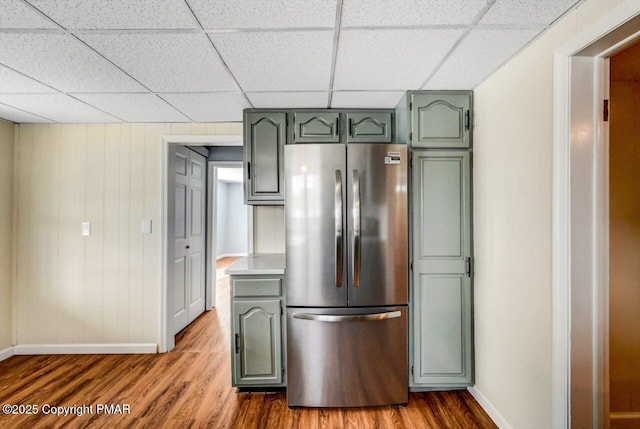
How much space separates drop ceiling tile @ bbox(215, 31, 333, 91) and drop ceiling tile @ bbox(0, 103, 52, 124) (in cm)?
201

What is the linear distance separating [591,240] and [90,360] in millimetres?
3709

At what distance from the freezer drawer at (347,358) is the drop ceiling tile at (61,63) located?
1836mm

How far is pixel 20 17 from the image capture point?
52.8 inches

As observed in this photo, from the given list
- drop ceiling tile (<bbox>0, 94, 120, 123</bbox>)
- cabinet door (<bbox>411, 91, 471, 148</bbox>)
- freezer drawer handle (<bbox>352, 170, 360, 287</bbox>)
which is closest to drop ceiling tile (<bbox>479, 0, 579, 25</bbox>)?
cabinet door (<bbox>411, 91, 471, 148</bbox>)

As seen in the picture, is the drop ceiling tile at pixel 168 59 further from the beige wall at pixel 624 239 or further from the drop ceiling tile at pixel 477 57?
the beige wall at pixel 624 239

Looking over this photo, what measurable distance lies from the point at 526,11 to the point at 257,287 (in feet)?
6.94

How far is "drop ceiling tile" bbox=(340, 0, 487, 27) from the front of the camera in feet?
4.17

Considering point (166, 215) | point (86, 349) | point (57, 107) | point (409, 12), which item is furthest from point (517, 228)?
point (86, 349)

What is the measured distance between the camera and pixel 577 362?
4.54ft

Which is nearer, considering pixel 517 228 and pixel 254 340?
pixel 517 228

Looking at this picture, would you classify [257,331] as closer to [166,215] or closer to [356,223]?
[356,223]

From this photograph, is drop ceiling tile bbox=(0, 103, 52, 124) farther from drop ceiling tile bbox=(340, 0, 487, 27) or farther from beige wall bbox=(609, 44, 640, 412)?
beige wall bbox=(609, 44, 640, 412)

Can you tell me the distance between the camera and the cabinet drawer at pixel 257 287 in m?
2.24

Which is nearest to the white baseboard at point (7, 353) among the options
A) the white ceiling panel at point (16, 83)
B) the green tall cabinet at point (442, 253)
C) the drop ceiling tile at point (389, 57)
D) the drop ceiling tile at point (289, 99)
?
the white ceiling panel at point (16, 83)
